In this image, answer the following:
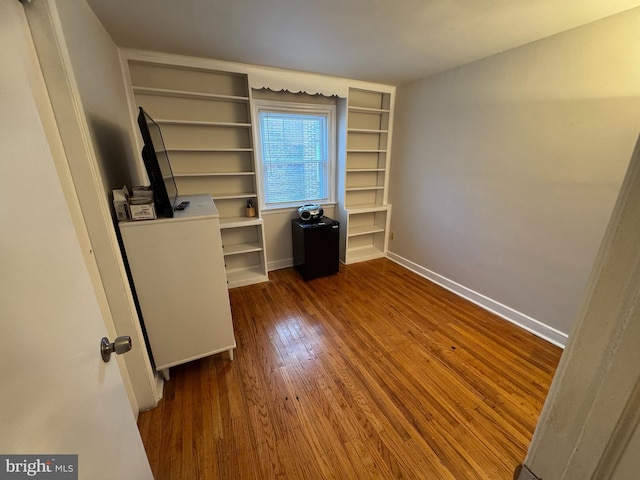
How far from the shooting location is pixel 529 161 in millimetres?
2027

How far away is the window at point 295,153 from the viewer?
2.99 m

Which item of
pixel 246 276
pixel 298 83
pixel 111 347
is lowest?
pixel 246 276

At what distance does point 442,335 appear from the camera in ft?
7.04

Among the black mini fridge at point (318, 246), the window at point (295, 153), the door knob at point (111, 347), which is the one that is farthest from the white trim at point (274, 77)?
the door knob at point (111, 347)

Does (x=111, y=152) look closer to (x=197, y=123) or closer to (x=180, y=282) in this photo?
(x=180, y=282)

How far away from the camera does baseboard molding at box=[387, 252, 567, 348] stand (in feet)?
6.72

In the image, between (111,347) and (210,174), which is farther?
(210,174)

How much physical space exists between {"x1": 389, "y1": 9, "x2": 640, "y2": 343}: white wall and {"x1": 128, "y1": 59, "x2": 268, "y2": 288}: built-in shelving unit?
2.03 m

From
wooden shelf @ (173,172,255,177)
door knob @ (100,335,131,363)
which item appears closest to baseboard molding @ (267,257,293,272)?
wooden shelf @ (173,172,255,177)

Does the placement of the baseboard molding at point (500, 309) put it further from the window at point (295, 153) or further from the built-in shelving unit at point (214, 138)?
the built-in shelving unit at point (214, 138)

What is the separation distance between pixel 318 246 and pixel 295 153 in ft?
4.03

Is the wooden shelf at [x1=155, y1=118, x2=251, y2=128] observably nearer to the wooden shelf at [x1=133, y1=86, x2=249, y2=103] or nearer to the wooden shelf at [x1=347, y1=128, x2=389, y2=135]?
the wooden shelf at [x1=133, y1=86, x2=249, y2=103]

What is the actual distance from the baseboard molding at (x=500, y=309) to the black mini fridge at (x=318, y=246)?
3.58 feet

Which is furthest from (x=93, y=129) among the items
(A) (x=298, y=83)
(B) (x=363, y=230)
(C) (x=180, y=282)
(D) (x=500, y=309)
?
(D) (x=500, y=309)
